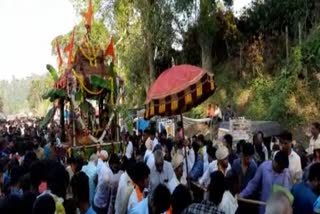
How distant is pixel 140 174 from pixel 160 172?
1.79 metres

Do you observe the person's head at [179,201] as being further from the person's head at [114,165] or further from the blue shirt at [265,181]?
the person's head at [114,165]

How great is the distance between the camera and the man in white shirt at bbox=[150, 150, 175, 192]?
7750mm

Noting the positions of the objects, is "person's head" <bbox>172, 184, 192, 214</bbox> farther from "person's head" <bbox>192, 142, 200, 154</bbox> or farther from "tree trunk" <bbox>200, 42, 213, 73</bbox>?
"tree trunk" <bbox>200, 42, 213, 73</bbox>

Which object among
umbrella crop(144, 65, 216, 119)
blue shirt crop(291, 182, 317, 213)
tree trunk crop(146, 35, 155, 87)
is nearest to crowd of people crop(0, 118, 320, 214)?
blue shirt crop(291, 182, 317, 213)

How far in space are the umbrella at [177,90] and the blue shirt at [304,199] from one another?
2.55m

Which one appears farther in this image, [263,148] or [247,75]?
[247,75]

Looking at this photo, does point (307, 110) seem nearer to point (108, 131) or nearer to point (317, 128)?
point (108, 131)

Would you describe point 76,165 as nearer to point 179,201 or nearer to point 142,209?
point 142,209

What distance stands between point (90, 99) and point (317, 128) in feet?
31.2

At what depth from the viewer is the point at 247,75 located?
86.7ft

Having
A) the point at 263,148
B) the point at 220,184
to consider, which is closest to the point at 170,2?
the point at 263,148

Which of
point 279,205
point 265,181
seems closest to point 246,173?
point 265,181

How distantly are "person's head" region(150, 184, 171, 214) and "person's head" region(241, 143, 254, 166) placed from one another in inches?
113

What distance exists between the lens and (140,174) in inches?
238
